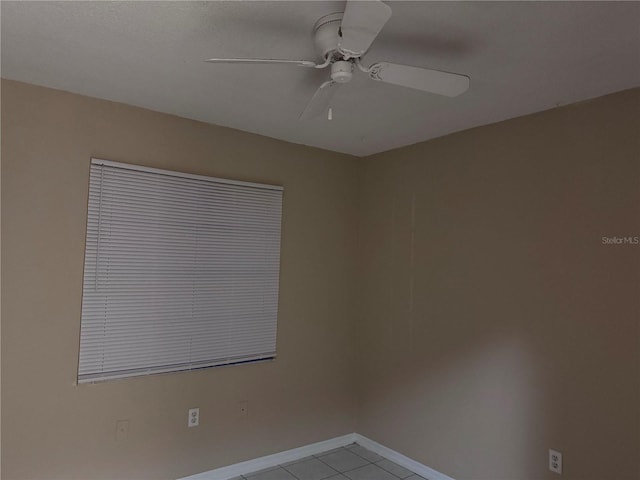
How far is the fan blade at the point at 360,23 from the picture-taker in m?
1.27

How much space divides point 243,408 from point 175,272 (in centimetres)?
114

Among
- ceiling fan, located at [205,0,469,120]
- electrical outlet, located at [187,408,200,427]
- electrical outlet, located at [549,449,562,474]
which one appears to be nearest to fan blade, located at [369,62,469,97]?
ceiling fan, located at [205,0,469,120]

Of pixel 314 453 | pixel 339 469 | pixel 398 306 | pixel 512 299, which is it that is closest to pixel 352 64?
pixel 512 299

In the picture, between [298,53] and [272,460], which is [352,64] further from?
[272,460]

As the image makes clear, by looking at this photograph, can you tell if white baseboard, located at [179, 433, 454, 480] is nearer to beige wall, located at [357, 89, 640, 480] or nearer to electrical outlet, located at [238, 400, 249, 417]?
beige wall, located at [357, 89, 640, 480]

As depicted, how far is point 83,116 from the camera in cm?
265

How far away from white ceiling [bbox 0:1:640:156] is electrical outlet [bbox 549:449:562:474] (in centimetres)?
202

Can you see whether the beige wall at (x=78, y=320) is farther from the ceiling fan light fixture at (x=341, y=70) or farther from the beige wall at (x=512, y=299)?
the ceiling fan light fixture at (x=341, y=70)

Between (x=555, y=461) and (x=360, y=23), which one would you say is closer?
(x=360, y=23)

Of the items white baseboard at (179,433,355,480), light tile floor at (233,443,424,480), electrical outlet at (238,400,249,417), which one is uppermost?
electrical outlet at (238,400,249,417)

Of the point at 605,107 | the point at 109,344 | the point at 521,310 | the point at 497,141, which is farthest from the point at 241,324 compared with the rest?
the point at 605,107

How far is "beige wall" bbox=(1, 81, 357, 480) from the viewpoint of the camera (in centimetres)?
245

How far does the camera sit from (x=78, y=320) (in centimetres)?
261

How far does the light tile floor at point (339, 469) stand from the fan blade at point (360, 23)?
288cm
